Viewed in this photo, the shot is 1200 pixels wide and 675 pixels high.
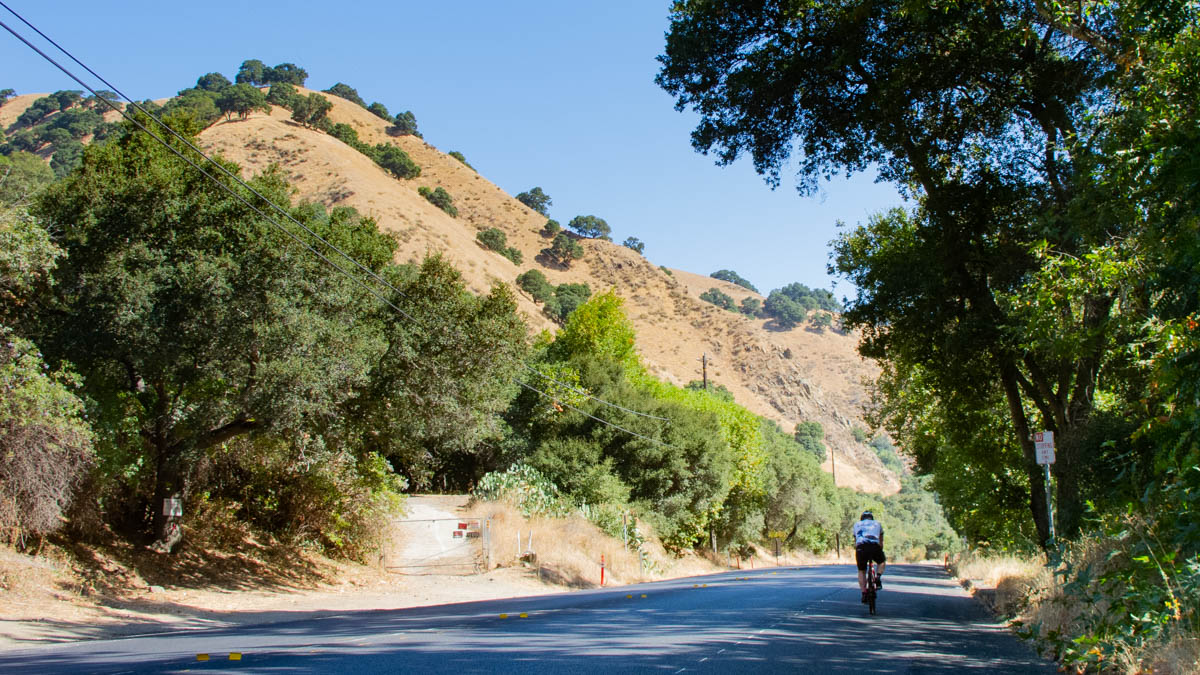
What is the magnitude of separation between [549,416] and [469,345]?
23.2 m

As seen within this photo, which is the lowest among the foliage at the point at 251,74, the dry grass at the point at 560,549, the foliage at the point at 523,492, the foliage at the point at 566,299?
the dry grass at the point at 560,549

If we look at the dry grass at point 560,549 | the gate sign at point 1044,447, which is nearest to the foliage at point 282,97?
the dry grass at point 560,549

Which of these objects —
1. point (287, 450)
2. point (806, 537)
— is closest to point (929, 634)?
point (287, 450)

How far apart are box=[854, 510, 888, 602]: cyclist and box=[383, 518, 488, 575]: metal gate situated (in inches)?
638

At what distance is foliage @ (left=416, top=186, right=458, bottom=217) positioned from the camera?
11494 centimetres

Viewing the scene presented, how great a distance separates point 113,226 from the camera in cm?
1788

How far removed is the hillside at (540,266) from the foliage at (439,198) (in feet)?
5.16

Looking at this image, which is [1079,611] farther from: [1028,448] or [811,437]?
[811,437]

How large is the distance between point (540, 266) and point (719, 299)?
74055 mm

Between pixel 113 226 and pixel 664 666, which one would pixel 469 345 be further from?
pixel 664 666

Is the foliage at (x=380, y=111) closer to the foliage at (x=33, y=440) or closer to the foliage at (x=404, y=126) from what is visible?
the foliage at (x=404, y=126)

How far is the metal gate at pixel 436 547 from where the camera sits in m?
29.0

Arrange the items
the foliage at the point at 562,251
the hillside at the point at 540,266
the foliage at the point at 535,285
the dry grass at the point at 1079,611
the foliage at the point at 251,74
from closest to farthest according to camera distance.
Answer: the dry grass at the point at 1079,611 → the hillside at the point at 540,266 → the foliage at the point at 535,285 → the foliage at the point at 562,251 → the foliage at the point at 251,74

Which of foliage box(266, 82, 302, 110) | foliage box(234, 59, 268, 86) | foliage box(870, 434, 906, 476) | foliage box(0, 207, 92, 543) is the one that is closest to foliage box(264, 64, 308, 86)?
foliage box(234, 59, 268, 86)
